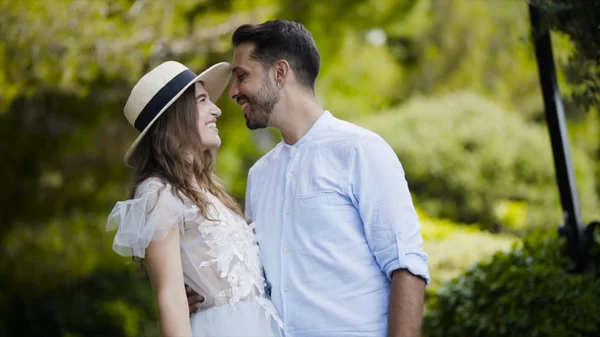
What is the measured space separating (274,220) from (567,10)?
5.05 ft

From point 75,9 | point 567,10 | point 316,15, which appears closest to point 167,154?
point 567,10

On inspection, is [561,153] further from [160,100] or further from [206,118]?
[160,100]

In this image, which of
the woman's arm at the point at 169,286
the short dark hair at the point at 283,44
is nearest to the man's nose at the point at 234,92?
the short dark hair at the point at 283,44

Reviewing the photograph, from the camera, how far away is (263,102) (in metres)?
3.08

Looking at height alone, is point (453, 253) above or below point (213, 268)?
below

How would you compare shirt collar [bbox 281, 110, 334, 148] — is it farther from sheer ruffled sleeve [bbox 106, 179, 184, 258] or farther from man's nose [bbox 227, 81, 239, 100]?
sheer ruffled sleeve [bbox 106, 179, 184, 258]

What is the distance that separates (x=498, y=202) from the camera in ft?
38.1

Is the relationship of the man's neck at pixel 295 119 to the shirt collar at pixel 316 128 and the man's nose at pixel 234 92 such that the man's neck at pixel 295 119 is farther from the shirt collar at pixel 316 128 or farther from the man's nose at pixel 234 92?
the man's nose at pixel 234 92

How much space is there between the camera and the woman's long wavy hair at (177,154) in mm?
2871

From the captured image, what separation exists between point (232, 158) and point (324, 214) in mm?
11135

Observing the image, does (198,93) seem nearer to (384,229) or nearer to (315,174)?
(315,174)

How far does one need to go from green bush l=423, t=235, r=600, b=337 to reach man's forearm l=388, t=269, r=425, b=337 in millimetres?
1423

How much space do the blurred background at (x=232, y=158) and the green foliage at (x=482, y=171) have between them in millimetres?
21

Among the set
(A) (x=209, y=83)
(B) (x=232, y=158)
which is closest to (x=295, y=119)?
(A) (x=209, y=83)
